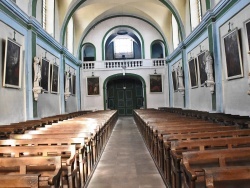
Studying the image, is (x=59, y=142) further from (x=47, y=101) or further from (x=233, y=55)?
(x=47, y=101)

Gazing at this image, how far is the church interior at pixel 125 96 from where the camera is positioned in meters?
3.09

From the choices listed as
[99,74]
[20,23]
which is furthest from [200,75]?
[99,74]

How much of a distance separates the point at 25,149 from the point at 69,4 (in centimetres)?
1118

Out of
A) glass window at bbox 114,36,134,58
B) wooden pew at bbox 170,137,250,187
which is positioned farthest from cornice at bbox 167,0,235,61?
glass window at bbox 114,36,134,58

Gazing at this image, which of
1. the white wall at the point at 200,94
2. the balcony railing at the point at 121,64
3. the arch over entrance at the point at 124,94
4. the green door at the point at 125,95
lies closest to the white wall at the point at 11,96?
the white wall at the point at 200,94

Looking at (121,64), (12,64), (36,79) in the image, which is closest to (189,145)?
(12,64)

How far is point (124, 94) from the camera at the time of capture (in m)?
21.1

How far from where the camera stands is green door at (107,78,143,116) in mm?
21016

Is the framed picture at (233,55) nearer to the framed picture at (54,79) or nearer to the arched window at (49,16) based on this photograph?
the framed picture at (54,79)

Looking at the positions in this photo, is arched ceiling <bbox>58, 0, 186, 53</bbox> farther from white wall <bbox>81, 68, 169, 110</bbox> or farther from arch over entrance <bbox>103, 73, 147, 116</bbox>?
arch over entrance <bbox>103, 73, 147, 116</bbox>

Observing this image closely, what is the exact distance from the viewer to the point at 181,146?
3314 mm

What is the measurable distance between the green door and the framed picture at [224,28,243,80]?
13.2 meters

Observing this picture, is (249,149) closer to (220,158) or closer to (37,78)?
(220,158)

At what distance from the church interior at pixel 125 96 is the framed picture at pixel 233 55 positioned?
0.03 metres
